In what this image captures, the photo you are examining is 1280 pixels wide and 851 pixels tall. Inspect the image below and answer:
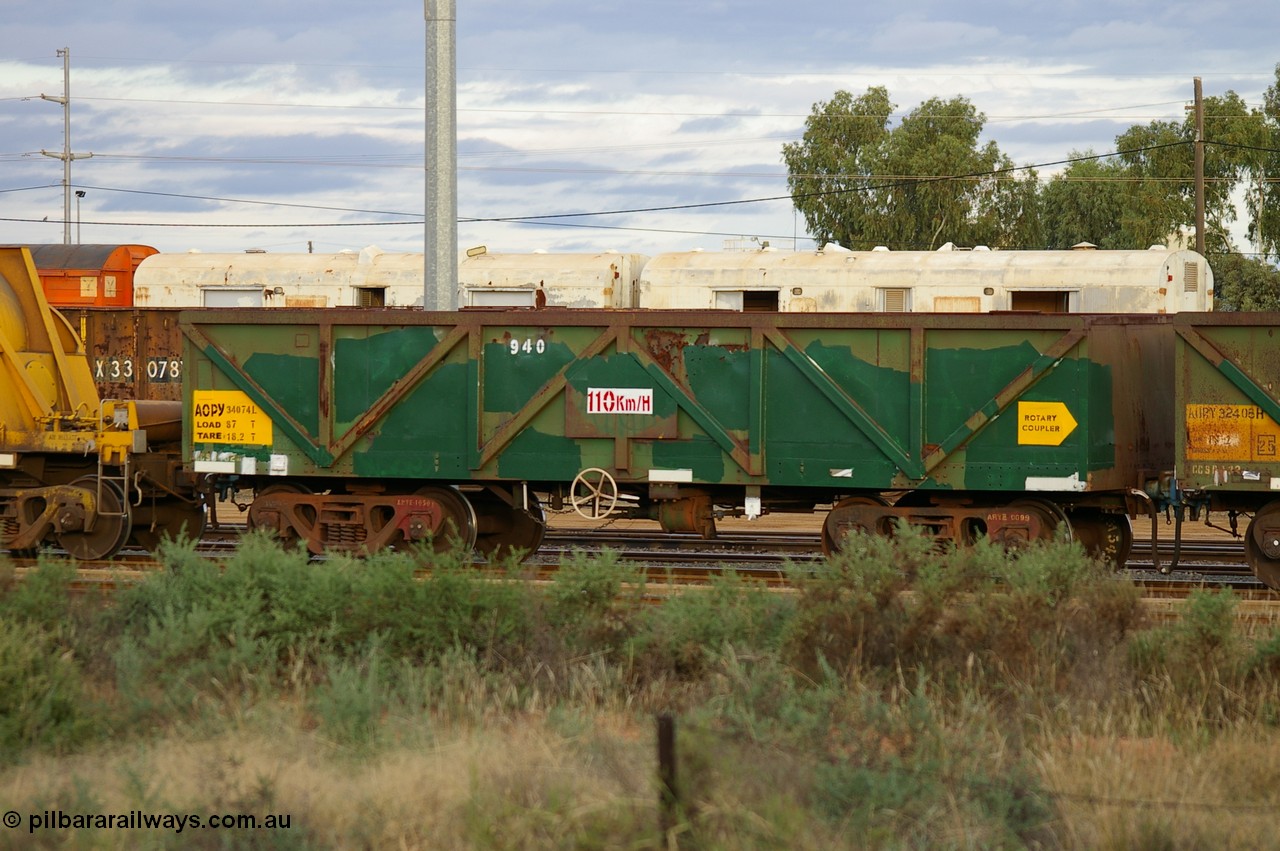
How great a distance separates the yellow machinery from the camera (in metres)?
12.6

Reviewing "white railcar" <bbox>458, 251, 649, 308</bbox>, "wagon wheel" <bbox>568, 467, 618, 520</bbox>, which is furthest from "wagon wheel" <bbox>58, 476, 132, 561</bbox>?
"white railcar" <bbox>458, 251, 649, 308</bbox>

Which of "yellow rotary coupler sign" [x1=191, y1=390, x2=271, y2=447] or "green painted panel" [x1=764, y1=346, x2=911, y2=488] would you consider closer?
"green painted panel" [x1=764, y1=346, x2=911, y2=488]

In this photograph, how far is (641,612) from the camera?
8.88 meters

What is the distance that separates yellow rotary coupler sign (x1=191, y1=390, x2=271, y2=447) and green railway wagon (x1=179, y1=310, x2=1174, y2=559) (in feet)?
0.07

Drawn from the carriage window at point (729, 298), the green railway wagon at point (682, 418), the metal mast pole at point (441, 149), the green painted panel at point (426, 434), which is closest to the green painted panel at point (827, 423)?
the green railway wagon at point (682, 418)

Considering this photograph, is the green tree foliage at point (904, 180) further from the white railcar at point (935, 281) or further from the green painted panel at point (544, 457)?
the green painted panel at point (544, 457)

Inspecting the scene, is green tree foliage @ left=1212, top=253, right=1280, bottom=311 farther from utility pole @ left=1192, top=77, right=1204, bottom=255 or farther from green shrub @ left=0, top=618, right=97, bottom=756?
green shrub @ left=0, top=618, right=97, bottom=756

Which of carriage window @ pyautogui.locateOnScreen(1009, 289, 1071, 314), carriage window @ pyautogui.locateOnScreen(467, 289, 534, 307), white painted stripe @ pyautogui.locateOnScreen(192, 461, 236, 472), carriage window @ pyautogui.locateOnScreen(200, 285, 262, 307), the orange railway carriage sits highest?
the orange railway carriage

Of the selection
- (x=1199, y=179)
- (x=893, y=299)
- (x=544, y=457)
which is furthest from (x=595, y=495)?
(x=1199, y=179)

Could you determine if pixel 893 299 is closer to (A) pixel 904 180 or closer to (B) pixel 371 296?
(B) pixel 371 296

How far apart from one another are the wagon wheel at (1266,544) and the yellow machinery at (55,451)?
34.3ft

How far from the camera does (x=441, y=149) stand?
1376 cm

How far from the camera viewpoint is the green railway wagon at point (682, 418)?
38.2ft

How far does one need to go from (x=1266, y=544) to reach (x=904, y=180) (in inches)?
1801
